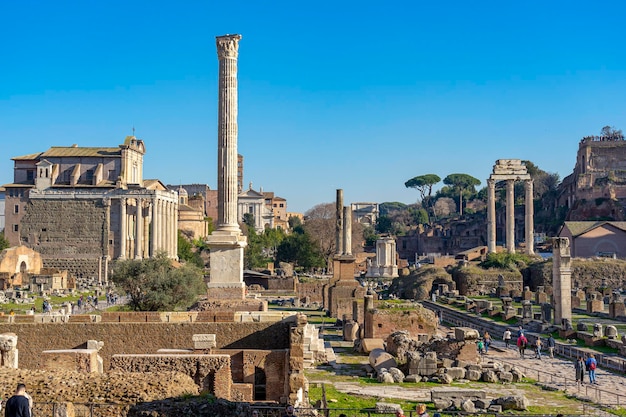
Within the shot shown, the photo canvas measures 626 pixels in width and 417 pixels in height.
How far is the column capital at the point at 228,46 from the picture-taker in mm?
23609

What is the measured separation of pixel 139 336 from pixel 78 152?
57.9 m

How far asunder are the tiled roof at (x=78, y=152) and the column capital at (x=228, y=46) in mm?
50539

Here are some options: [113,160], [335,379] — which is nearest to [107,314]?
[335,379]

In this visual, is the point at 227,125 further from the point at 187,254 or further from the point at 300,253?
the point at 300,253

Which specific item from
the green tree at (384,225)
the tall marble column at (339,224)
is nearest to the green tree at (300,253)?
the tall marble column at (339,224)

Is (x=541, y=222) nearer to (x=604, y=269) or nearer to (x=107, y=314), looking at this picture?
(x=604, y=269)

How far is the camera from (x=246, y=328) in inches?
720

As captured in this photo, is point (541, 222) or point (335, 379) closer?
point (335, 379)

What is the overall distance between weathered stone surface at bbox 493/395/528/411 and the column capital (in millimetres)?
13105

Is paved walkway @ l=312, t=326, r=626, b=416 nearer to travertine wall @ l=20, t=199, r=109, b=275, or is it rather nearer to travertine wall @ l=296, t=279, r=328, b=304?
travertine wall @ l=296, t=279, r=328, b=304

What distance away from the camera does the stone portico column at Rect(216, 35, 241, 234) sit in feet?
76.5

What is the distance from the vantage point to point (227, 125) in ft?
76.8

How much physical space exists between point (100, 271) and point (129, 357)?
5429 centimetres

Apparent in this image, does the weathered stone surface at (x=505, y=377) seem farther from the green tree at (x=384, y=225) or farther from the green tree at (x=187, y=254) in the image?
the green tree at (x=384, y=225)
